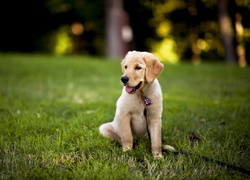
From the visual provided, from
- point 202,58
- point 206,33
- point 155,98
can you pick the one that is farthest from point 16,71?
point 202,58

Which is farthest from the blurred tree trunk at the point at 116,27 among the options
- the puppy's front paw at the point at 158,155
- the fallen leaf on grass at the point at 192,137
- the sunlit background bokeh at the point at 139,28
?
the puppy's front paw at the point at 158,155

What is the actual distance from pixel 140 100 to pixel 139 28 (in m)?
23.0

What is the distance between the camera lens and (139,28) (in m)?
25.2

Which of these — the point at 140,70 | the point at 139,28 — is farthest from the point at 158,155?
the point at 139,28

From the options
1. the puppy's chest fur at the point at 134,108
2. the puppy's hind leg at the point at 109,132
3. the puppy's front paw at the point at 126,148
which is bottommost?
the puppy's front paw at the point at 126,148

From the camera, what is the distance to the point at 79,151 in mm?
3070

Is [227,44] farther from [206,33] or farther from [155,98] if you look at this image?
[155,98]

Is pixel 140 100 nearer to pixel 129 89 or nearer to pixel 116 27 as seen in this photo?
pixel 129 89

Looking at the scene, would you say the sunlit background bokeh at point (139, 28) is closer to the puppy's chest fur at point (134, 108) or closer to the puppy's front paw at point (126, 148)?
the puppy's chest fur at point (134, 108)

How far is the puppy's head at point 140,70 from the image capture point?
3043 mm

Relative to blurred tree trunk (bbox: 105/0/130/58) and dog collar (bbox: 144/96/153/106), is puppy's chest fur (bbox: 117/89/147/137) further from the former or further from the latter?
blurred tree trunk (bbox: 105/0/130/58)

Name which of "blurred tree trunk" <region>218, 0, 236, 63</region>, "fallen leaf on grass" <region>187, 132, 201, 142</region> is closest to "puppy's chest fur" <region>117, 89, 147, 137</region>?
"fallen leaf on grass" <region>187, 132, 201, 142</region>

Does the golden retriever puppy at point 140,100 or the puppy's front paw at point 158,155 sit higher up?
the golden retriever puppy at point 140,100

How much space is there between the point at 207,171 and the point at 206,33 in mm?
26175
